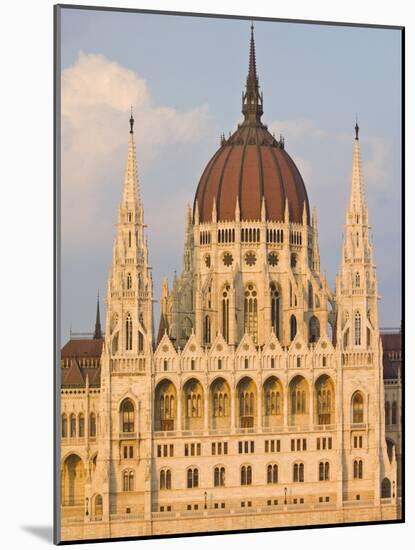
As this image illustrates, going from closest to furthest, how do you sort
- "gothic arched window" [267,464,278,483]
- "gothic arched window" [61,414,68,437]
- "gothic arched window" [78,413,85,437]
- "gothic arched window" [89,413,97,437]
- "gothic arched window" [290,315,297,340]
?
"gothic arched window" [61,414,68,437], "gothic arched window" [78,413,85,437], "gothic arched window" [89,413,97,437], "gothic arched window" [267,464,278,483], "gothic arched window" [290,315,297,340]

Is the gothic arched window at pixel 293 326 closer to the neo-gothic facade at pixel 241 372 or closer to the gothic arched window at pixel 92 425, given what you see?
the neo-gothic facade at pixel 241 372

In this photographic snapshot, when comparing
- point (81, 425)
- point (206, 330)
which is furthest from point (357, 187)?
point (81, 425)

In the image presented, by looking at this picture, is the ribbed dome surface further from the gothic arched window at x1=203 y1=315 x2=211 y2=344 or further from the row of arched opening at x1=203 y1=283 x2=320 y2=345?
the gothic arched window at x1=203 y1=315 x2=211 y2=344

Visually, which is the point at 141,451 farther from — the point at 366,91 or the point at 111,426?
the point at 366,91

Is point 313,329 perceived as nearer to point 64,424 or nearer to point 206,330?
point 206,330

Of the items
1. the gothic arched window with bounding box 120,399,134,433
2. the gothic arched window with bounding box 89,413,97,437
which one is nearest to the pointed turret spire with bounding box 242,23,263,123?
the gothic arched window with bounding box 120,399,134,433

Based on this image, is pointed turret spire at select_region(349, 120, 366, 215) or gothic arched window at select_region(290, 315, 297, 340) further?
gothic arched window at select_region(290, 315, 297, 340)

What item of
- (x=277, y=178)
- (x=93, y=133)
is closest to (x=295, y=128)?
(x=277, y=178)
